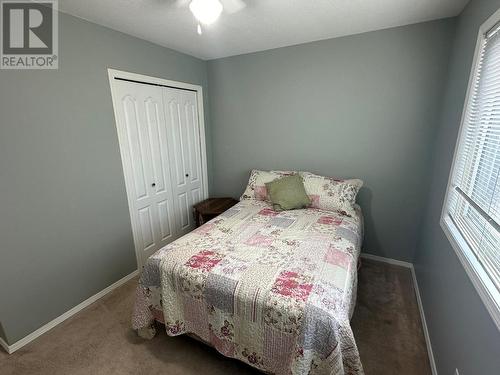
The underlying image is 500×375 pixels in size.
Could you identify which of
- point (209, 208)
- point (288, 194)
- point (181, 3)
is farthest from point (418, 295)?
point (181, 3)

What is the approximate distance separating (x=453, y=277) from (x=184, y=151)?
2.67 metres

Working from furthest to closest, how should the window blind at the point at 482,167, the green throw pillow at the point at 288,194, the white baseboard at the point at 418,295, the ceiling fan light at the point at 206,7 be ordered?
the green throw pillow at the point at 288,194 < the white baseboard at the point at 418,295 < the ceiling fan light at the point at 206,7 < the window blind at the point at 482,167

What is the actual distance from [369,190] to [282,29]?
1.79m

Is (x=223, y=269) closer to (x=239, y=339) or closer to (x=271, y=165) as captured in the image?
(x=239, y=339)

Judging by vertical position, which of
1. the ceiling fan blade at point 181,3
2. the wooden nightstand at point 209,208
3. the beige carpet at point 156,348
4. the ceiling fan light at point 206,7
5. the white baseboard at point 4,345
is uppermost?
the ceiling fan blade at point 181,3

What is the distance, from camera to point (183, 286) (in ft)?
4.86

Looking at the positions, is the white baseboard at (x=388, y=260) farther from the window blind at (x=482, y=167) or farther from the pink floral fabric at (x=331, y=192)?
the window blind at (x=482, y=167)

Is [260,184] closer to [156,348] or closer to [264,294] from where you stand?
[264,294]

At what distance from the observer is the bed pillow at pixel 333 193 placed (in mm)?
2314

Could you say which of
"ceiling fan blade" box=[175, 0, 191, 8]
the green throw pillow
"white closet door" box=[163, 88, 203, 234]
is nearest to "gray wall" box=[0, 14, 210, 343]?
"white closet door" box=[163, 88, 203, 234]

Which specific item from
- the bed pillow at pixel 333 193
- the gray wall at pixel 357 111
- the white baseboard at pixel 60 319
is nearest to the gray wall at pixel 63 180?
the white baseboard at pixel 60 319

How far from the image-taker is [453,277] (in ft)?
4.42

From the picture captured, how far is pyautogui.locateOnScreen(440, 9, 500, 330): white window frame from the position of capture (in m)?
0.94

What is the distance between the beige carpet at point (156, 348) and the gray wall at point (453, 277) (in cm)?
19
